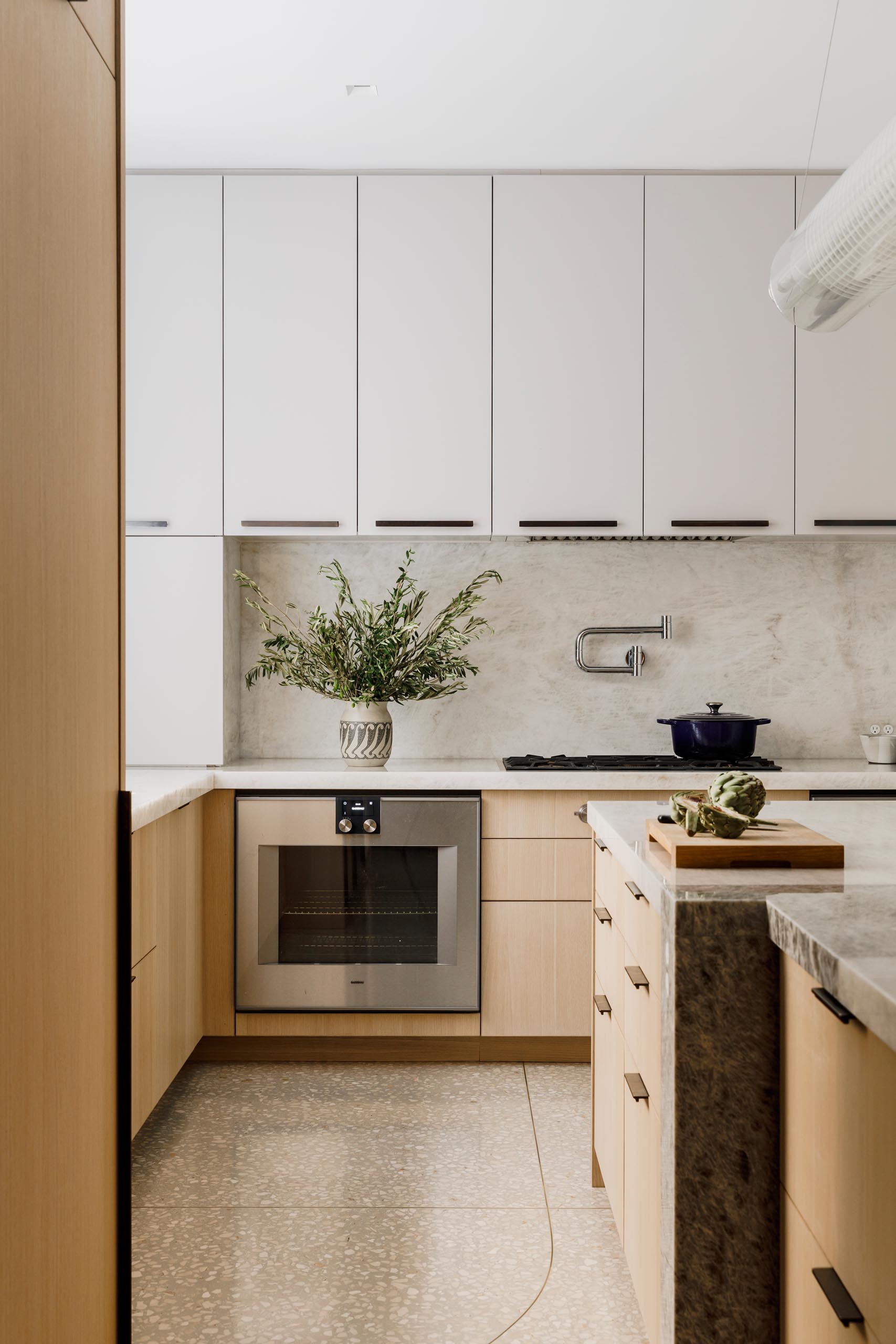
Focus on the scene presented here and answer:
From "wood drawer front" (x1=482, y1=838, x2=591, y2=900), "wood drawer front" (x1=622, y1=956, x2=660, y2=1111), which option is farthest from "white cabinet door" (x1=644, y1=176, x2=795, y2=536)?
"wood drawer front" (x1=622, y1=956, x2=660, y2=1111)

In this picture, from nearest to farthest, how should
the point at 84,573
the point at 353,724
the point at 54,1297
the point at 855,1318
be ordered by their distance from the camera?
1. the point at 855,1318
2. the point at 54,1297
3. the point at 84,573
4. the point at 353,724

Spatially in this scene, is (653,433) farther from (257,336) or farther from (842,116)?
(257,336)

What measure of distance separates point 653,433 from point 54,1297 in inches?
108

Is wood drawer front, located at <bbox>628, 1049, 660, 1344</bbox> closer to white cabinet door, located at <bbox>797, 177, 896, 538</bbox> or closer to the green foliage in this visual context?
the green foliage

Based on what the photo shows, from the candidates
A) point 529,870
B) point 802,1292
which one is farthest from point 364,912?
point 802,1292

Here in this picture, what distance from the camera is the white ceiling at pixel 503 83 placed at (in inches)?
94.0

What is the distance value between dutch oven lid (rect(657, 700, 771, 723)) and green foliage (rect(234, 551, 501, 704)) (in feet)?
2.26

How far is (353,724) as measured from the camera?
10.2ft

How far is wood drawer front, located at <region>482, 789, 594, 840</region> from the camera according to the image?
3.01m

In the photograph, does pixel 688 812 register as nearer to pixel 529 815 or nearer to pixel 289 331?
pixel 529 815

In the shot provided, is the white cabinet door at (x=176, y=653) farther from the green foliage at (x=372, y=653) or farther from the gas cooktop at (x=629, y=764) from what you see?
the gas cooktop at (x=629, y=764)

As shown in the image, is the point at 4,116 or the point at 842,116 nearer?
the point at 4,116

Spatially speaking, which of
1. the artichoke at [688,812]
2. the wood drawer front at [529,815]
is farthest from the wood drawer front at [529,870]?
the artichoke at [688,812]

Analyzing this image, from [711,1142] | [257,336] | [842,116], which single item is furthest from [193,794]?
[842,116]
